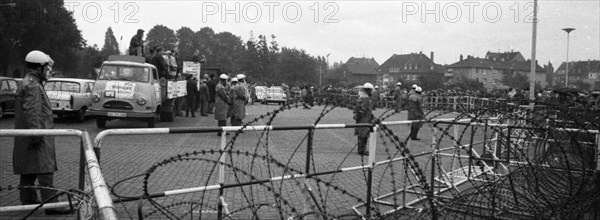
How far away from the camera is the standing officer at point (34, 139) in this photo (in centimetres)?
558

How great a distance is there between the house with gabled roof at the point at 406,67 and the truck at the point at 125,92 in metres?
102

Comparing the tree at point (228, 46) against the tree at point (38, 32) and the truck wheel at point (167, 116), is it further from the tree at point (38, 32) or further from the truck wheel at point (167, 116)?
the truck wheel at point (167, 116)

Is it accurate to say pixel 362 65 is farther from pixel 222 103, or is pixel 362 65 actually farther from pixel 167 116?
pixel 222 103

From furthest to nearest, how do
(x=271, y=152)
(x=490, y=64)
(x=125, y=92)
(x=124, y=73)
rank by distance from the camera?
(x=490, y=64), (x=124, y=73), (x=125, y=92), (x=271, y=152)

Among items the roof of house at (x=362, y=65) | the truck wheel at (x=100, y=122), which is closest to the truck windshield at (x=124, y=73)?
the truck wheel at (x=100, y=122)

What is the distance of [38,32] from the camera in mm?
42719

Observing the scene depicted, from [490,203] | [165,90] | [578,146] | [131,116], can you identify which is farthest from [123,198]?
[165,90]

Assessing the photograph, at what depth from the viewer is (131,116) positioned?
15.9m

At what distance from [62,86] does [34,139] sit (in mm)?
14028

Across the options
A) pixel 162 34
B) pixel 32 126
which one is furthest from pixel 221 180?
pixel 162 34

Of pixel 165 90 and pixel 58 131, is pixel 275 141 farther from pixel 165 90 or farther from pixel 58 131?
pixel 58 131

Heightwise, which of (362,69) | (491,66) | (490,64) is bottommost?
(491,66)

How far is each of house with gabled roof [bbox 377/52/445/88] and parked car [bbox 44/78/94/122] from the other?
3985 inches

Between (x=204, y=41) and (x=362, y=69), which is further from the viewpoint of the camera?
(x=362, y=69)
